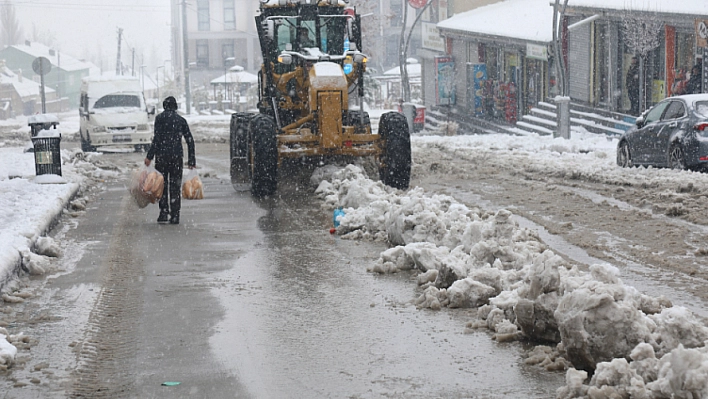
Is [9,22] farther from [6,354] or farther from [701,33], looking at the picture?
[6,354]

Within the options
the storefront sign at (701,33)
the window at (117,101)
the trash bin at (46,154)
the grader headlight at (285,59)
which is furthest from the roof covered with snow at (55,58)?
the grader headlight at (285,59)

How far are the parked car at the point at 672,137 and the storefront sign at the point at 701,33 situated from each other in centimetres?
752

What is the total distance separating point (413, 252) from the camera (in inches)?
368

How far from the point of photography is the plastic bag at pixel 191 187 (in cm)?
1405

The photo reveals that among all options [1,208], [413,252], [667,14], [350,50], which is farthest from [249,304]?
[667,14]

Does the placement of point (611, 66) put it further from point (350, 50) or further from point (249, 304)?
point (249, 304)

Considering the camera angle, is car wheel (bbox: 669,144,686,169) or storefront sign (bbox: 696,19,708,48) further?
storefront sign (bbox: 696,19,708,48)

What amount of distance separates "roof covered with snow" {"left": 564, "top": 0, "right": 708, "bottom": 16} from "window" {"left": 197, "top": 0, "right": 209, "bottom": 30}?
57.3m

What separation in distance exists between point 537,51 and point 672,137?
16469 mm

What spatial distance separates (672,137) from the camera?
16.7 m

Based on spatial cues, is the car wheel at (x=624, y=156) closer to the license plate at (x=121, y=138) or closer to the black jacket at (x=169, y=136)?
the black jacket at (x=169, y=136)

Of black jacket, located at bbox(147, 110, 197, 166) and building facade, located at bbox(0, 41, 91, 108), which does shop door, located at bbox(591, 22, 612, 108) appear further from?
building facade, located at bbox(0, 41, 91, 108)

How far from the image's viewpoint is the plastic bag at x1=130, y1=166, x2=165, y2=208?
13.0 m

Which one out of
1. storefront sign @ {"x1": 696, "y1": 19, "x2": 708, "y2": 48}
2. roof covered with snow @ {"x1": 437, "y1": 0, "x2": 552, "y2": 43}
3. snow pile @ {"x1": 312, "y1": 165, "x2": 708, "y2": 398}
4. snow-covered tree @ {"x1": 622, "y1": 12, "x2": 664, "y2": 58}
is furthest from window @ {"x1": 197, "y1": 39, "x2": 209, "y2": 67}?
snow pile @ {"x1": 312, "y1": 165, "x2": 708, "y2": 398}
